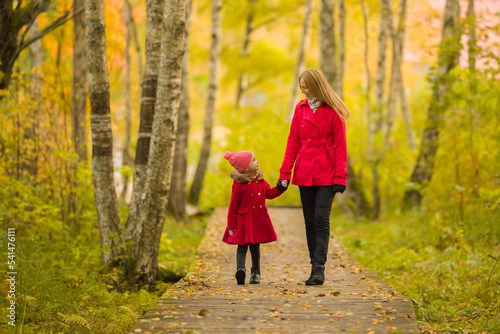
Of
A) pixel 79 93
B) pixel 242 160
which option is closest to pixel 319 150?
pixel 242 160

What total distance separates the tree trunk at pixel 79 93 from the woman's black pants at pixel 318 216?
3.91 m

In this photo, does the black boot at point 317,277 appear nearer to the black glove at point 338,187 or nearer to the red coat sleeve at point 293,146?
the black glove at point 338,187

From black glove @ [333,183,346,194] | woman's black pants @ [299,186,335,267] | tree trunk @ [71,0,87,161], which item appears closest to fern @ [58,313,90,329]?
woman's black pants @ [299,186,335,267]

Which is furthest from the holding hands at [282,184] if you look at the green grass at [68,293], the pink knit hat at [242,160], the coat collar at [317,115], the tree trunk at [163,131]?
the green grass at [68,293]

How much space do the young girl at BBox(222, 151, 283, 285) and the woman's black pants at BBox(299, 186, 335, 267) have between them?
325mm

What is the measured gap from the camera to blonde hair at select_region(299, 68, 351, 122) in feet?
18.1

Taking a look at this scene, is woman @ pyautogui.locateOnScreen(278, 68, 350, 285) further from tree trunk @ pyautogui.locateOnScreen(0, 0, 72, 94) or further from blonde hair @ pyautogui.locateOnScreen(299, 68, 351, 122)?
tree trunk @ pyautogui.locateOnScreen(0, 0, 72, 94)

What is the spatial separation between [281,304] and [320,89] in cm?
215

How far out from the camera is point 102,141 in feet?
20.6

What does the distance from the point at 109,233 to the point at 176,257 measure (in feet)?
9.02

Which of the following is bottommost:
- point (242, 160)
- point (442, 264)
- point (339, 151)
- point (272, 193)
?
point (442, 264)

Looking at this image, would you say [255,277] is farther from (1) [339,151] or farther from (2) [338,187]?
(1) [339,151]

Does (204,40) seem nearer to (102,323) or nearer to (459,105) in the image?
(459,105)

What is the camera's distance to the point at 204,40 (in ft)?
100
